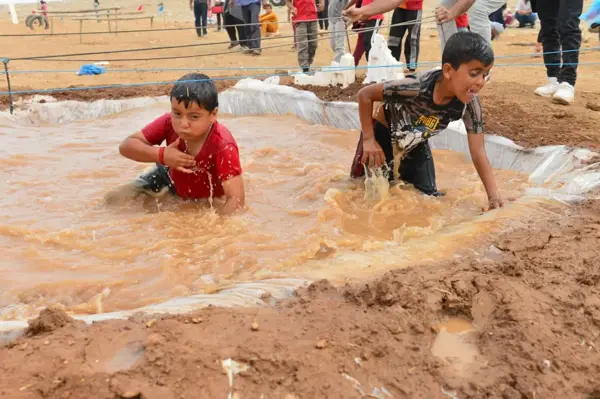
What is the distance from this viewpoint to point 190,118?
128 inches

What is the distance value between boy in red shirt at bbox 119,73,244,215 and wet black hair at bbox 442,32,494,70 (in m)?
1.36

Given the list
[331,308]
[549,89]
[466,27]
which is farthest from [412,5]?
[331,308]

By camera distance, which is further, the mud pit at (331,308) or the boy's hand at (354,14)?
the boy's hand at (354,14)

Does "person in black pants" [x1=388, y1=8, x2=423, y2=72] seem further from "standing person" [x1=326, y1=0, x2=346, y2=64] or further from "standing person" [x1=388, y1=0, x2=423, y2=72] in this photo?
"standing person" [x1=326, y1=0, x2=346, y2=64]

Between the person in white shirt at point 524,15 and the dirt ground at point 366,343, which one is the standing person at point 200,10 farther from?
the dirt ground at point 366,343

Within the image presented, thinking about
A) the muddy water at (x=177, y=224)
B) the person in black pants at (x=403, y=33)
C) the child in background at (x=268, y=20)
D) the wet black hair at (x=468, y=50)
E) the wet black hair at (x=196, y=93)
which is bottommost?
the muddy water at (x=177, y=224)

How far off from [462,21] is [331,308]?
488cm

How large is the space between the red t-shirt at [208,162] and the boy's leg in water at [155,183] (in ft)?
0.45

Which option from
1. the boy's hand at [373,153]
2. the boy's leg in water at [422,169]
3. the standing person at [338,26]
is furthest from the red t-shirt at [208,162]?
the standing person at [338,26]

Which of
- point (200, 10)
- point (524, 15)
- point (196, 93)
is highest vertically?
point (200, 10)

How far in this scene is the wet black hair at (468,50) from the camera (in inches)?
123

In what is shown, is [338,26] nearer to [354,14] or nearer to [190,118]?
[354,14]

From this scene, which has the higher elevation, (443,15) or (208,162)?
(443,15)

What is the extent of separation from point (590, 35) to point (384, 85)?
1153cm
